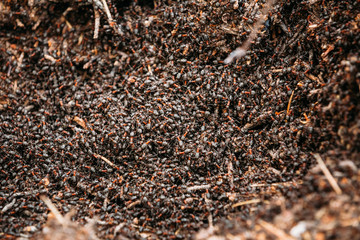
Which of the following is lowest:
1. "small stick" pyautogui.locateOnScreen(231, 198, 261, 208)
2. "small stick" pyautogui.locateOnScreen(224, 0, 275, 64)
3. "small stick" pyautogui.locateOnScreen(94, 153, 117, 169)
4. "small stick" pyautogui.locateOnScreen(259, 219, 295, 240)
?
"small stick" pyautogui.locateOnScreen(259, 219, 295, 240)

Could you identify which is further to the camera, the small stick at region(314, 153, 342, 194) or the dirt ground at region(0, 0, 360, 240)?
the dirt ground at region(0, 0, 360, 240)

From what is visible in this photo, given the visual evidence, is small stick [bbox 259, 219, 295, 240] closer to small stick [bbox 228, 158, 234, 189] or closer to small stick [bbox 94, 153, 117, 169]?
small stick [bbox 228, 158, 234, 189]

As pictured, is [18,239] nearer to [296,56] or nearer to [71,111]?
[71,111]

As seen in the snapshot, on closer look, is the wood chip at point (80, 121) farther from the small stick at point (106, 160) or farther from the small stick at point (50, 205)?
the small stick at point (50, 205)

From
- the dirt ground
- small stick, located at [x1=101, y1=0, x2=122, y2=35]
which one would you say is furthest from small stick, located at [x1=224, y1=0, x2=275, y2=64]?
small stick, located at [x1=101, y1=0, x2=122, y2=35]

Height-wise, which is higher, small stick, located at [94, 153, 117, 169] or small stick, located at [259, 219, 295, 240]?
small stick, located at [94, 153, 117, 169]

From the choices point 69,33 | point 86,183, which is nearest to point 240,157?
point 86,183

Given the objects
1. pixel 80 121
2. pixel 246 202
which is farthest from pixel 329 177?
Result: pixel 80 121

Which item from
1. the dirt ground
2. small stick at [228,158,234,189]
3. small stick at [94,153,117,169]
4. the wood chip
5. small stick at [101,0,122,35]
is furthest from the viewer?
small stick at [101,0,122,35]
